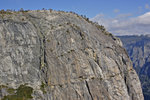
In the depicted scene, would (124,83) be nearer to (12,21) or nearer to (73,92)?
(73,92)

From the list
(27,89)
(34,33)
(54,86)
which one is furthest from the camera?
(34,33)

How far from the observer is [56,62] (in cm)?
3662

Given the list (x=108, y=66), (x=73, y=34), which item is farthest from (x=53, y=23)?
(x=108, y=66)

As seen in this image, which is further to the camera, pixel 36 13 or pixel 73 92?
pixel 36 13

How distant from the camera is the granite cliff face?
34.5 m

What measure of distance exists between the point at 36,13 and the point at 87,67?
630 inches

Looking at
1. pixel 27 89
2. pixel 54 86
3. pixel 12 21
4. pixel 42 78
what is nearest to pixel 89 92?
pixel 54 86

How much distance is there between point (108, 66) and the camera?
4041cm

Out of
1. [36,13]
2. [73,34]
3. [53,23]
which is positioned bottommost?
[73,34]

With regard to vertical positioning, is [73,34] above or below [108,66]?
above

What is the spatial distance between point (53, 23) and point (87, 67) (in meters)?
11.4

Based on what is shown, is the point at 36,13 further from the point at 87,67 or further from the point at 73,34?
the point at 87,67

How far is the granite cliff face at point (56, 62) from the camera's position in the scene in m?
34.5

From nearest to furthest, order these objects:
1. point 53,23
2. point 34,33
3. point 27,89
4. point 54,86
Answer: point 27,89 < point 54,86 < point 34,33 < point 53,23
